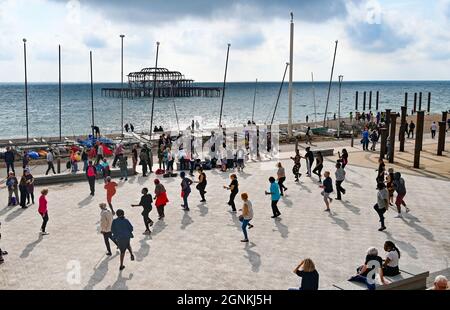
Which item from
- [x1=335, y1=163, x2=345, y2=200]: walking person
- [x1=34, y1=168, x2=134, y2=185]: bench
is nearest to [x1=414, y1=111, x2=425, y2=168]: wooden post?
[x1=335, y1=163, x2=345, y2=200]: walking person

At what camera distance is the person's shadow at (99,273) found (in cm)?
964

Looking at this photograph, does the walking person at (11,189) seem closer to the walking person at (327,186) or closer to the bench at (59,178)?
the bench at (59,178)

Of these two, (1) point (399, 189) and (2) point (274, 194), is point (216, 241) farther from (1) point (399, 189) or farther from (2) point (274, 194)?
(1) point (399, 189)

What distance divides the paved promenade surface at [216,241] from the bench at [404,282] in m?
1.24

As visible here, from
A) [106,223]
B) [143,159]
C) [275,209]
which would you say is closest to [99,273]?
[106,223]

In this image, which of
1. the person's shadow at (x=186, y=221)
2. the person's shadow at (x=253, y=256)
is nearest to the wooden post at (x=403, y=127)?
the person's shadow at (x=186, y=221)

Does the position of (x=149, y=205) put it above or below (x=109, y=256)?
above

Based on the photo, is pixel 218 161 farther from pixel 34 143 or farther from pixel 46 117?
pixel 46 117

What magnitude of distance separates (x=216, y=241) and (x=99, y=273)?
3200mm
